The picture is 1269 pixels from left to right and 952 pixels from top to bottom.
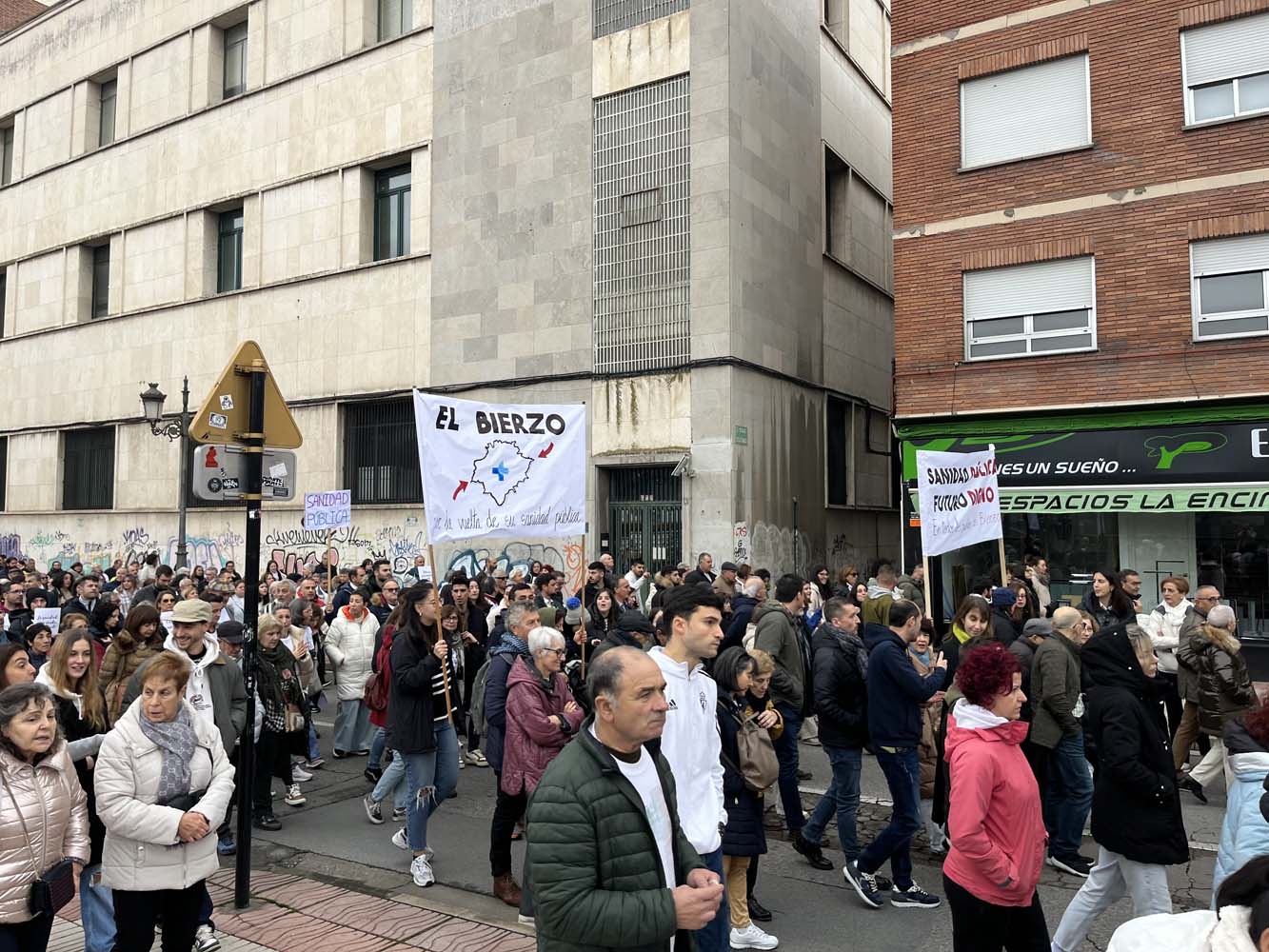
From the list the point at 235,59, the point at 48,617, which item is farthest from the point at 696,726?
the point at 235,59

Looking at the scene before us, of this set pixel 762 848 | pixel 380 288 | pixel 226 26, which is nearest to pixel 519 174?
pixel 380 288

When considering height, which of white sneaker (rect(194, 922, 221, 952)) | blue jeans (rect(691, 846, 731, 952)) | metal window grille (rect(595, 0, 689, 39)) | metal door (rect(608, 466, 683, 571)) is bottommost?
white sneaker (rect(194, 922, 221, 952))

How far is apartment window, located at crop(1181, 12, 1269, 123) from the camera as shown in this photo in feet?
46.3

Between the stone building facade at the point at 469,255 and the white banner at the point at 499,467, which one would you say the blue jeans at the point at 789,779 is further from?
the stone building facade at the point at 469,255

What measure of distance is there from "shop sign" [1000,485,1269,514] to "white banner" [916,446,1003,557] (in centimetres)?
492

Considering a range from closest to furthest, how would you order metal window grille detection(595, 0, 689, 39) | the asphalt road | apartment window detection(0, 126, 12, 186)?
1. the asphalt road
2. metal window grille detection(595, 0, 689, 39)
3. apartment window detection(0, 126, 12, 186)

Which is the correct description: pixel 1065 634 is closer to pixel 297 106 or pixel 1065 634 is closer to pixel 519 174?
pixel 519 174

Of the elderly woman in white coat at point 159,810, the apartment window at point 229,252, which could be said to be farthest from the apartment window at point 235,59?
the elderly woman in white coat at point 159,810

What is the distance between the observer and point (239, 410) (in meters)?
6.58

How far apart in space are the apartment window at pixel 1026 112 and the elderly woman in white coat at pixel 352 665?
41.8 feet

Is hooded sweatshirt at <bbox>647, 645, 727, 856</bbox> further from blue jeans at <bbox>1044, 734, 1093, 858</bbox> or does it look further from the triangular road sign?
the triangular road sign

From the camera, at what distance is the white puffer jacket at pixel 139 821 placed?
4191 millimetres

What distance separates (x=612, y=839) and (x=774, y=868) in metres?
4.29

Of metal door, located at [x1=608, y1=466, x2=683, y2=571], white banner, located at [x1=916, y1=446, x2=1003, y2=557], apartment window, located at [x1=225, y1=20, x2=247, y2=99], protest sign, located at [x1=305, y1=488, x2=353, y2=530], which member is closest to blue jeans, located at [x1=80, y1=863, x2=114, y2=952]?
white banner, located at [x1=916, y1=446, x2=1003, y2=557]
